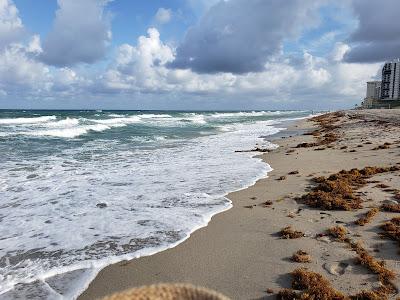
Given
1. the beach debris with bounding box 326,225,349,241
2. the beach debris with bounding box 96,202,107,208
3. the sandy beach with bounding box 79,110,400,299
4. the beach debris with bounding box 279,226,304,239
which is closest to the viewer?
the sandy beach with bounding box 79,110,400,299

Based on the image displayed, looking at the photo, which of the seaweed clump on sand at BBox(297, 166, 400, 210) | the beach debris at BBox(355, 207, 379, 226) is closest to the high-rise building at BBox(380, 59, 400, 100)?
the seaweed clump on sand at BBox(297, 166, 400, 210)

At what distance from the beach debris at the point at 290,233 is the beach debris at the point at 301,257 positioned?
0.56 m

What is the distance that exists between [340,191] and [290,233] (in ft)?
8.40

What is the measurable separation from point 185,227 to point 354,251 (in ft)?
8.45

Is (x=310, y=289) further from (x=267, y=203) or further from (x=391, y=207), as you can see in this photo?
(x=267, y=203)

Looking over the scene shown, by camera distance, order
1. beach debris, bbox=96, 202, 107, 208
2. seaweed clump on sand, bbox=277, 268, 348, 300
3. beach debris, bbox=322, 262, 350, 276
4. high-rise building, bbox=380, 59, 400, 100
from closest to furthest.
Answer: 1. seaweed clump on sand, bbox=277, 268, 348, 300
2. beach debris, bbox=322, 262, 350, 276
3. beach debris, bbox=96, 202, 107, 208
4. high-rise building, bbox=380, 59, 400, 100

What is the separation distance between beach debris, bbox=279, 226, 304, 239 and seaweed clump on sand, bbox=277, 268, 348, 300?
1217 millimetres

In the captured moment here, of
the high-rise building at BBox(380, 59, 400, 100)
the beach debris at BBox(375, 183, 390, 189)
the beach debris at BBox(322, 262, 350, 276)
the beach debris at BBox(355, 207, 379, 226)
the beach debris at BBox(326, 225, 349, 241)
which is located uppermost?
the high-rise building at BBox(380, 59, 400, 100)

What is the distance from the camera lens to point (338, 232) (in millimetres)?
5504

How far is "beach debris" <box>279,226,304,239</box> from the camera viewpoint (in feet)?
18.1

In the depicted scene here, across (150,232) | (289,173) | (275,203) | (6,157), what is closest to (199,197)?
(275,203)

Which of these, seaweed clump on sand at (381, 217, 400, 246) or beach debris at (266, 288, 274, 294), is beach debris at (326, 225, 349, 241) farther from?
→ beach debris at (266, 288, 274, 294)

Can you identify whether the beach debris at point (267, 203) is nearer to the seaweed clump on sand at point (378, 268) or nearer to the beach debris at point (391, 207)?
the beach debris at point (391, 207)

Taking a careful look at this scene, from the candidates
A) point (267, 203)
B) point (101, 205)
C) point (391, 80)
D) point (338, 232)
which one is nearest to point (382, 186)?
point (267, 203)
